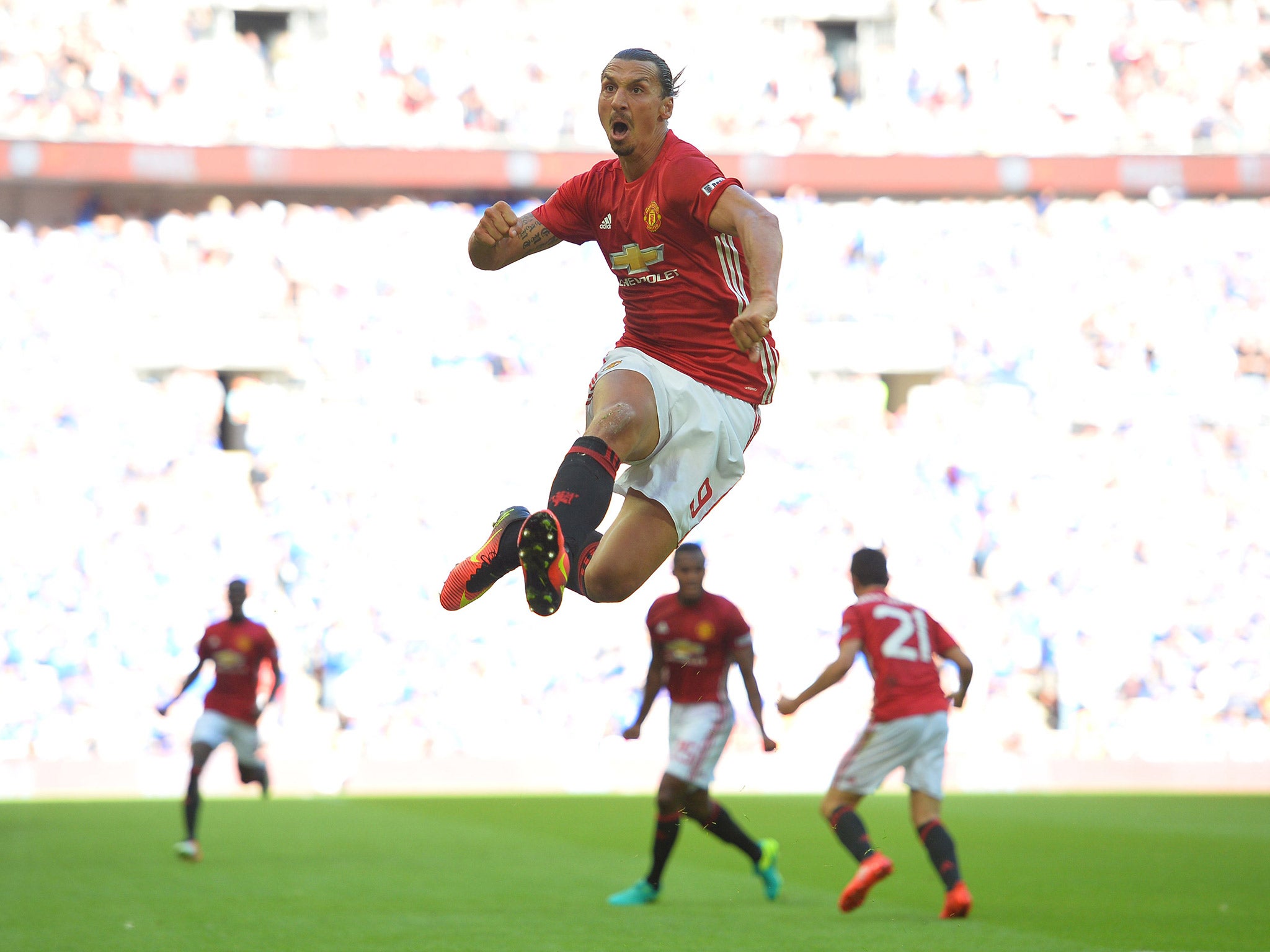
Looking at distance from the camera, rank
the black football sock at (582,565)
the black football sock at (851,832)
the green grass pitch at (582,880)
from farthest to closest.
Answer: the black football sock at (851,832), the green grass pitch at (582,880), the black football sock at (582,565)

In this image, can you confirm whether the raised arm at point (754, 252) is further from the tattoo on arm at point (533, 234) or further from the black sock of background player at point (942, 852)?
the black sock of background player at point (942, 852)

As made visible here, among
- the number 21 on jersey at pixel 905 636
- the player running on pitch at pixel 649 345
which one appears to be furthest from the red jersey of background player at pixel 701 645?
the player running on pitch at pixel 649 345

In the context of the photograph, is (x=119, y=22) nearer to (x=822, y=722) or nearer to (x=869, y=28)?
(x=869, y=28)

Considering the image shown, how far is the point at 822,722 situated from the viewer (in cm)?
1716

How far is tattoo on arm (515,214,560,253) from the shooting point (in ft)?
18.0

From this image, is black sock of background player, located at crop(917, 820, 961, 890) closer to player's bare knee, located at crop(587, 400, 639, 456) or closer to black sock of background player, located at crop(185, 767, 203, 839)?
player's bare knee, located at crop(587, 400, 639, 456)

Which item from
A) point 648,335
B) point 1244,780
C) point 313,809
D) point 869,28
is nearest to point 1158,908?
point 648,335

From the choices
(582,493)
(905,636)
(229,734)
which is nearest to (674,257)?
(582,493)

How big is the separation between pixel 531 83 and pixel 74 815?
36.5 feet

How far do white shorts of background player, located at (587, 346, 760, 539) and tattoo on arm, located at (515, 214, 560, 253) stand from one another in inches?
20.6

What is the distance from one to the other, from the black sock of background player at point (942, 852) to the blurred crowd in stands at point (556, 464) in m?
9.36

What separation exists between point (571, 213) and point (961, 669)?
356 centimetres

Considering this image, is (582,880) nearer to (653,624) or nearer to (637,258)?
(653,624)

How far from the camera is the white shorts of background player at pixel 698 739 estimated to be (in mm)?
8609
